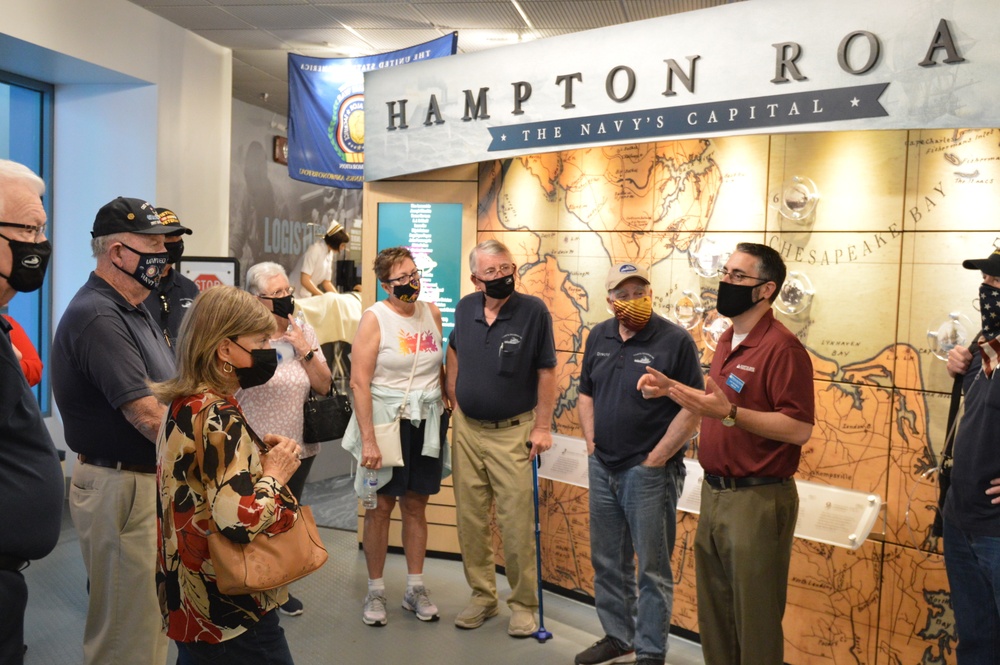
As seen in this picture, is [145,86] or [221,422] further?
[145,86]

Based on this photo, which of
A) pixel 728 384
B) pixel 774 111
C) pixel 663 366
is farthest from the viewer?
pixel 663 366

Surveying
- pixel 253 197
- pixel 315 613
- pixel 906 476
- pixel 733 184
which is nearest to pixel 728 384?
pixel 906 476

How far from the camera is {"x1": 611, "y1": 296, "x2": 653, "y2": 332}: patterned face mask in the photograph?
3826 millimetres

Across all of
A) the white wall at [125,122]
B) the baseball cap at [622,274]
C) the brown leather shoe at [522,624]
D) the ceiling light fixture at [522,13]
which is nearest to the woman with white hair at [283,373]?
the brown leather shoe at [522,624]

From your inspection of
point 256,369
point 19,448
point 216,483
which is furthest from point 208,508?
point 19,448

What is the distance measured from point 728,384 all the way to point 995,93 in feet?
4.38

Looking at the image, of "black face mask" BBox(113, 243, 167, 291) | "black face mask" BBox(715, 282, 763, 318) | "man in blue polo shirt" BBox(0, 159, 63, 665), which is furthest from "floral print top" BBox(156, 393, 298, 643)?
"black face mask" BBox(715, 282, 763, 318)

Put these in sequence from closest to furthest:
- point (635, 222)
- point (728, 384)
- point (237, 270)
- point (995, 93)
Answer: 1. point (995, 93)
2. point (728, 384)
3. point (635, 222)
4. point (237, 270)

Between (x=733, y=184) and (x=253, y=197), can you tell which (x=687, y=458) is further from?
(x=253, y=197)

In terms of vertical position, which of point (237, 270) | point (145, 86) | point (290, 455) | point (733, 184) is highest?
point (145, 86)

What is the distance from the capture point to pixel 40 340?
695 cm

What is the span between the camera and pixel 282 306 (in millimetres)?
4191

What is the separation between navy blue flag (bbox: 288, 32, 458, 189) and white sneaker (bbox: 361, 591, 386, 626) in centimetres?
358

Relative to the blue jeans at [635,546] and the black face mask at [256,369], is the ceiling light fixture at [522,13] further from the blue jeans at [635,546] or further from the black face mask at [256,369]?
the black face mask at [256,369]
